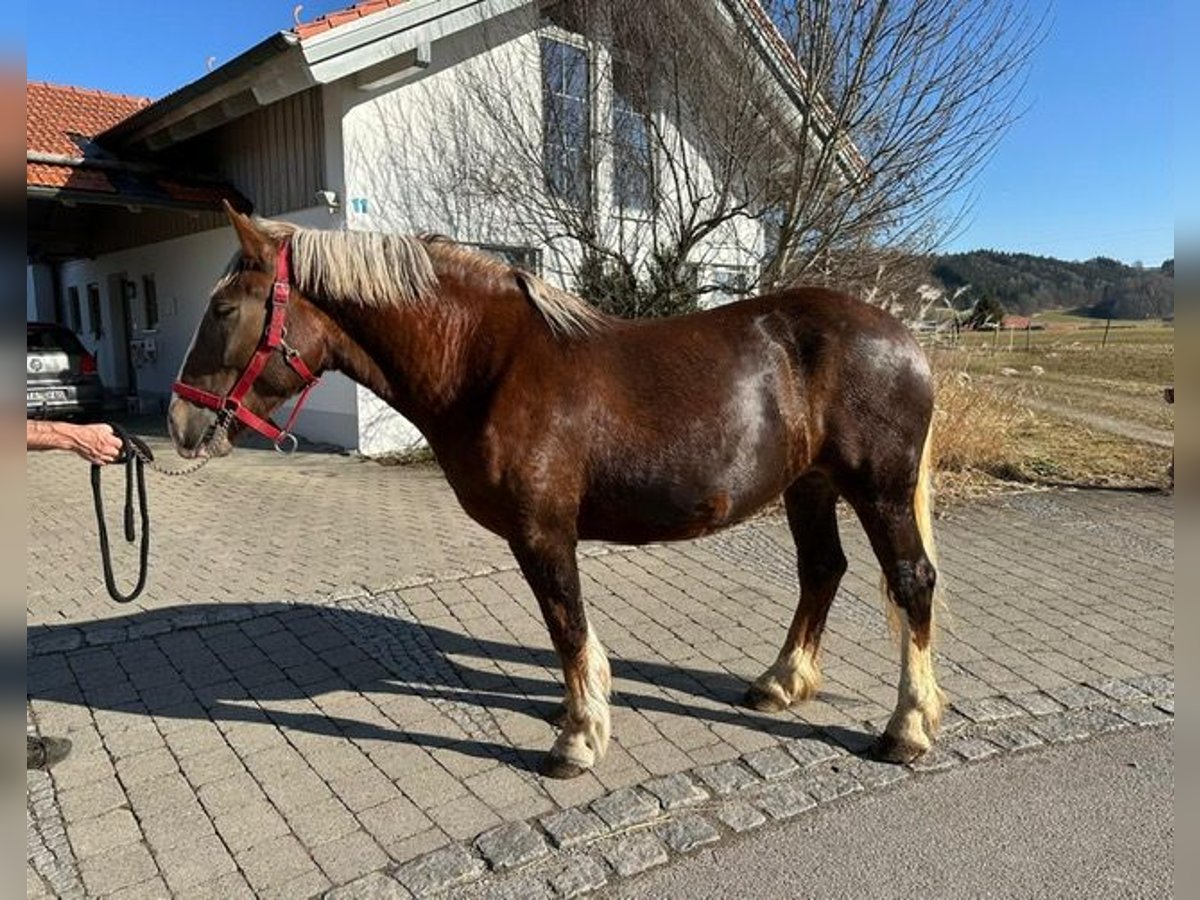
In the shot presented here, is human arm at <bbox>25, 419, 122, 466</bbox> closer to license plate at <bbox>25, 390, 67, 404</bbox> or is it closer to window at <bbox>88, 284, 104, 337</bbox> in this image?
license plate at <bbox>25, 390, 67, 404</bbox>

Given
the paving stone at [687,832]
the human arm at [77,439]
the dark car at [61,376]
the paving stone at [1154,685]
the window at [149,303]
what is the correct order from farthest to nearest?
the window at [149,303]
the dark car at [61,376]
the paving stone at [1154,685]
the paving stone at [687,832]
the human arm at [77,439]

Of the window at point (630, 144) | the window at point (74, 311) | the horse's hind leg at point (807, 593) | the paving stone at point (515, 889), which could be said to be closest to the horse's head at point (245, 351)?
the paving stone at point (515, 889)

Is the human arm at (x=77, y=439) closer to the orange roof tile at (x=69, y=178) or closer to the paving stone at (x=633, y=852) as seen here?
the paving stone at (x=633, y=852)

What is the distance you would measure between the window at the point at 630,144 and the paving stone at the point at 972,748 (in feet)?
24.1

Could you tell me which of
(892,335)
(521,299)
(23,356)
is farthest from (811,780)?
(23,356)

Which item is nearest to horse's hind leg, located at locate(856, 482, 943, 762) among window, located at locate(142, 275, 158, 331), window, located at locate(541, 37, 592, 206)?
window, located at locate(541, 37, 592, 206)

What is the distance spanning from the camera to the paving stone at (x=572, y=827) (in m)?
2.51

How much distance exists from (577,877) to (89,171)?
1252 centimetres

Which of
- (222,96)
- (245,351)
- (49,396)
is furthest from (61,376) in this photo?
(245,351)

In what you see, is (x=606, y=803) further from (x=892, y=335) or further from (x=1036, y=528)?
(x=1036, y=528)

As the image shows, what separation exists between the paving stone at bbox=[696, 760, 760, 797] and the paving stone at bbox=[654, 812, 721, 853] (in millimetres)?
188

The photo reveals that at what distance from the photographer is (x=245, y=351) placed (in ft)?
8.64

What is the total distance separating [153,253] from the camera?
46.2 ft

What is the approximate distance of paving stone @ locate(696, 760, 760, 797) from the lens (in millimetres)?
2795
